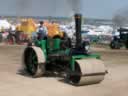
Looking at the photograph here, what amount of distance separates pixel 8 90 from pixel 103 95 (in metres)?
2.23

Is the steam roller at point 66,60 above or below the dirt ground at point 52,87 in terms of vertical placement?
above

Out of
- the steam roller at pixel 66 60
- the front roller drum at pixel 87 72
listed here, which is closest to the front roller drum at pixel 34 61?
the steam roller at pixel 66 60

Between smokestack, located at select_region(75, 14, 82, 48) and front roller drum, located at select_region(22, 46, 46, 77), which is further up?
A: smokestack, located at select_region(75, 14, 82, 48)

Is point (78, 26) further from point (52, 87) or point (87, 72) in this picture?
point (52, 87)

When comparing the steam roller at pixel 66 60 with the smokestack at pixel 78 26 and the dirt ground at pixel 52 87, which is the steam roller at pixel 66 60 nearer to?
the smokestack at pixel 78 26

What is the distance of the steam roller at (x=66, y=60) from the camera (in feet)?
33.3

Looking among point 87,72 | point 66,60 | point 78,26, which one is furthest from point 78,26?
point 87,72

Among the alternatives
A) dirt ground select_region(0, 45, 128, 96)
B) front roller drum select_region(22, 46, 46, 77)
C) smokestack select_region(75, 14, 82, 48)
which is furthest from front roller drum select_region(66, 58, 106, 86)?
front roller drum select_region(22, 46, 46, 77)

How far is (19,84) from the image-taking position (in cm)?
1010

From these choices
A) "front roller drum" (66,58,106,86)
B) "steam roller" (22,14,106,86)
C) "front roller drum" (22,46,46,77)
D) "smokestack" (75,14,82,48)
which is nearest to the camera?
"front roller drum" (66,58,106,86)

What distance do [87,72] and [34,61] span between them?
87.2 inches

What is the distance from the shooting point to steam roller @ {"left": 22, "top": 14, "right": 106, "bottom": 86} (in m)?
10.2

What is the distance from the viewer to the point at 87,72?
1001cm

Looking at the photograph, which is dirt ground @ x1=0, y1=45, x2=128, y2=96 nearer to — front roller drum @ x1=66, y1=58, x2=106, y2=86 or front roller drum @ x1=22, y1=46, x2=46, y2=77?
front roller drum @ x1=66, y1=58, x2=106, y2=86
